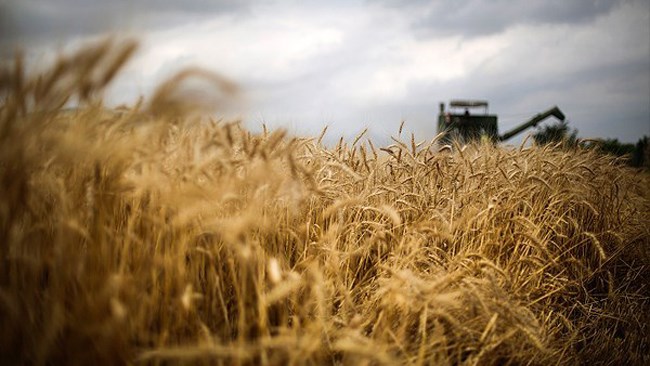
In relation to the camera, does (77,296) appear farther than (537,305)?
No

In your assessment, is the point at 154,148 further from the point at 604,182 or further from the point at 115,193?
the point at 604,182

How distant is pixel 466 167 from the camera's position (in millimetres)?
2801

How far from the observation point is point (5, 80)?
111 centimetres

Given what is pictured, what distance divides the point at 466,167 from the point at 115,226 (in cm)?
221

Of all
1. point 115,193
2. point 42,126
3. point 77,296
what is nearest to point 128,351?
point 77,296

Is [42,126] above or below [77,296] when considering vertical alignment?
above

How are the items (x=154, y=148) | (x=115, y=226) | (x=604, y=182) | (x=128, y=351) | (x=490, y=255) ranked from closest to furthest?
(x=128, y=351), (x=154, y=148), (x=115, y=226), (x=490, y=255), (x=604, y=182)

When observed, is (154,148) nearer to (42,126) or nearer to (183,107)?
(183,107)

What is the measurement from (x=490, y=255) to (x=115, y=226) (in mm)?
1771

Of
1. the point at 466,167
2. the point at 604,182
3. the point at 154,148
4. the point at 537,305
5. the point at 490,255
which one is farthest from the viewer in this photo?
the point at 604,182

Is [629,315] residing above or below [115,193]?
below

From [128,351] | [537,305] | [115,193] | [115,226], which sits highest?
[115,193]

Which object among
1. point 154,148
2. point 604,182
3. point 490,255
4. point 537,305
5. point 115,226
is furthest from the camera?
point 604,182

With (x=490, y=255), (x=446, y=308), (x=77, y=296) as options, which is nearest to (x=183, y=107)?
(x=77, y=296)
